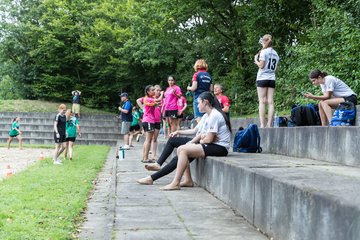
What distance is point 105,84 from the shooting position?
116ft

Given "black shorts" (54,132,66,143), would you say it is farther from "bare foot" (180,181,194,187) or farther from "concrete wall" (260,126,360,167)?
"concrete wall" (260,126,360,167)

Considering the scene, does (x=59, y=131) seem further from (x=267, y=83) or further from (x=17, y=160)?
(x=267, y=83)

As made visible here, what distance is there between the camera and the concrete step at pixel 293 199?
9.93 feet

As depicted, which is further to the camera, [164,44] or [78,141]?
[164,44]

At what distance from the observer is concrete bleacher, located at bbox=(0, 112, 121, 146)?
27714mm

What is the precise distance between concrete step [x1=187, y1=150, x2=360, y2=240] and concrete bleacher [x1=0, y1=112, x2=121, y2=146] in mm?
21365

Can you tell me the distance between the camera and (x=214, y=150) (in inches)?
282

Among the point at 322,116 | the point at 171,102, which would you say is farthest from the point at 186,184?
the point at 171,102

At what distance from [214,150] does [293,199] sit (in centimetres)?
339

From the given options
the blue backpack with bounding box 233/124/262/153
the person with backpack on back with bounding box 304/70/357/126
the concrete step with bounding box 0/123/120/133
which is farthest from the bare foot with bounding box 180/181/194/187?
the concrete step with bounding box 0/123/120/133

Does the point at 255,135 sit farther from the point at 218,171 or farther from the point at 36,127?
the point at 36,127

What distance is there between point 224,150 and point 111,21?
2807 centimetres

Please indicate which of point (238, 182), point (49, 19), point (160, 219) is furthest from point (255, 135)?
point (49, 19)

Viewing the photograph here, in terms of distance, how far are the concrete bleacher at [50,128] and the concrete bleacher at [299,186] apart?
19.9 metres
